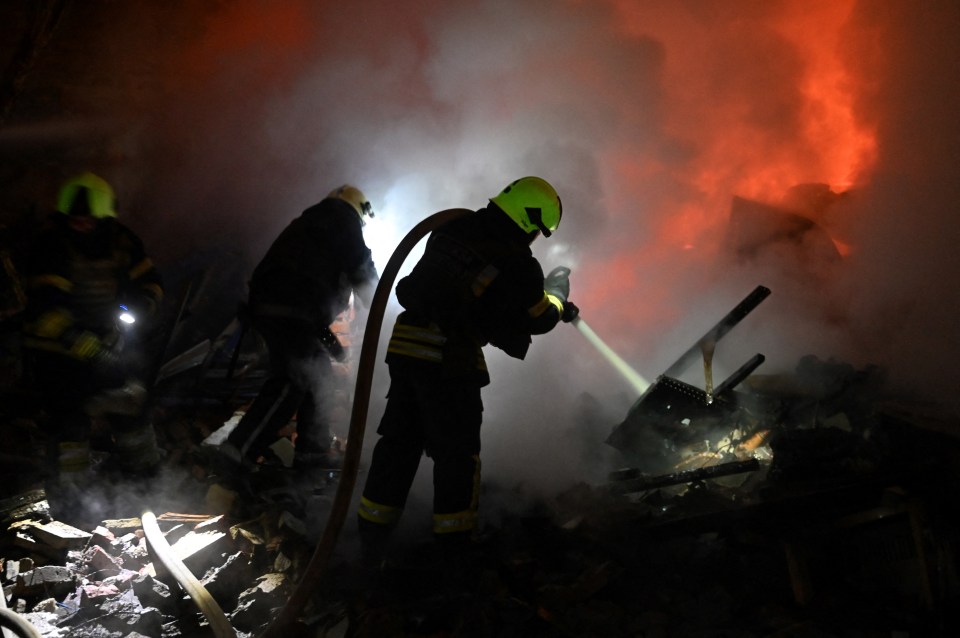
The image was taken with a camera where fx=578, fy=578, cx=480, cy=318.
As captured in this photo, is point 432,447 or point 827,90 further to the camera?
point 827,90

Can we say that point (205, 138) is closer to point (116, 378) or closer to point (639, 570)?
point (116, 378)

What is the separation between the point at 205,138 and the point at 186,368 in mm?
2805

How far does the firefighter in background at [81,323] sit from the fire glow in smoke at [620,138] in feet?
9.24

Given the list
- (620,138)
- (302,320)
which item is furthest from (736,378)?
(620,138)

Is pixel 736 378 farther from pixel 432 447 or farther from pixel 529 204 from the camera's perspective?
pixel 432 447

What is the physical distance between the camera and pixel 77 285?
12.1 ft

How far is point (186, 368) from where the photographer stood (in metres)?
5.55

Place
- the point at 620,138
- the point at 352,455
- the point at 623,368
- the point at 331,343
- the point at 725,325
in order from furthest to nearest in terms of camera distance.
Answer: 1. the point at 620,138
2. the point at 623,368
3. the point at 331,343
4. the point at 725,325
5. the point at 352,455

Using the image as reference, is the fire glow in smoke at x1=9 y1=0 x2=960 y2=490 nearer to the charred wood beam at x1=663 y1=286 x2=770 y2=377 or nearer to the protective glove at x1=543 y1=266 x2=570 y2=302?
the charred wood beam at x1=663 y1=286 x2=770 y2=377

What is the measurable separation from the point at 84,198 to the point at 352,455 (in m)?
2.51

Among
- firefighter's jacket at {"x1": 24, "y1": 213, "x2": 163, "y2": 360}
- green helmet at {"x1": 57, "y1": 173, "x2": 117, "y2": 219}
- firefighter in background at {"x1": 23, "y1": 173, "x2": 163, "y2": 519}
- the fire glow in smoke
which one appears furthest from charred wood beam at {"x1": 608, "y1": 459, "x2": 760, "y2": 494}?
green helmet at {"x1": 57, "y1": 173, "x2": 117, "y2": 219}

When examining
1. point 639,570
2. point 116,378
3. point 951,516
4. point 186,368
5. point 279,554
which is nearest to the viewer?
point 951,516

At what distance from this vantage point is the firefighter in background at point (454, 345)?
3.10 meters

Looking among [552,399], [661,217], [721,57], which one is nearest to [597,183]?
[661,217]
